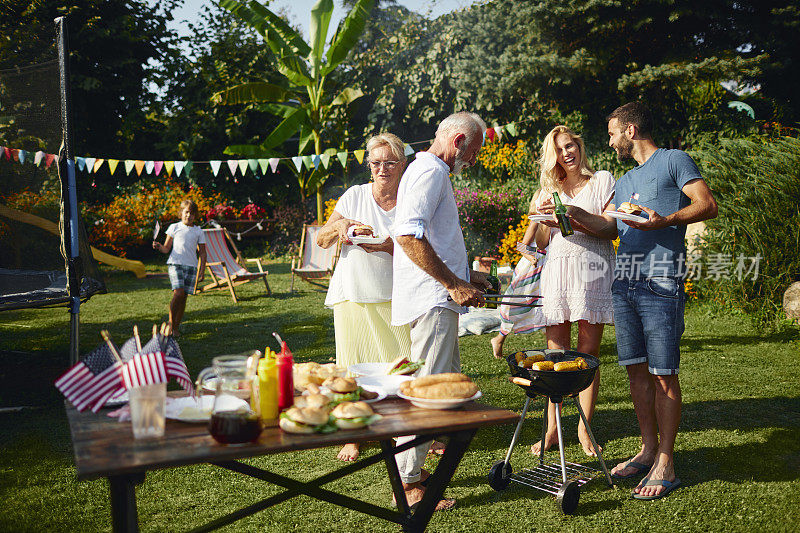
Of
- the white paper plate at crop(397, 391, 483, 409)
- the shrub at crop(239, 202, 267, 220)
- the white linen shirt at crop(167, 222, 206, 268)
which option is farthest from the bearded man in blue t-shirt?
the shrub at crop(239, 202, 267, 220)

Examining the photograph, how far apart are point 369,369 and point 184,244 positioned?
640 centimetres

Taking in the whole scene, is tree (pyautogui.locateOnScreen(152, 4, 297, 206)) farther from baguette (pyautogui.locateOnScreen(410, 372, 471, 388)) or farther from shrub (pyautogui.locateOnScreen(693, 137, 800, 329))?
baguette (pyautogui.locateOnScreen(410, 372, 471, 388))

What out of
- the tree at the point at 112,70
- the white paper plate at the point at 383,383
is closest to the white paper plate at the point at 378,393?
the white paper plate at the point at 383,383

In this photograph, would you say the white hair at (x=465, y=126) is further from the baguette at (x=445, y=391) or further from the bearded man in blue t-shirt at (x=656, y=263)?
the baguette at (x=445, y=391)

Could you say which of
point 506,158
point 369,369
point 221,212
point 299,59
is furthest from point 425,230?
point 221,212

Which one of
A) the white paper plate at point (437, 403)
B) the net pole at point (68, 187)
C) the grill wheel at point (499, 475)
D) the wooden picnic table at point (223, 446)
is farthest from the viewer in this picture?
the net pole at point (68, 187)

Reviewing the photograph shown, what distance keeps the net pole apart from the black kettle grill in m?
3.74

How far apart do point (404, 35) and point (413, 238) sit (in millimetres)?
17357

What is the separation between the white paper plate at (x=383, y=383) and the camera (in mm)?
2367

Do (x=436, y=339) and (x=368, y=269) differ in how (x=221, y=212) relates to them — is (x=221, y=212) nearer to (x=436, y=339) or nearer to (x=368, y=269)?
(x=368, y=269)

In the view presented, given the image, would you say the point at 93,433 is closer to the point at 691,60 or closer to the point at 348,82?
the point at 691,60

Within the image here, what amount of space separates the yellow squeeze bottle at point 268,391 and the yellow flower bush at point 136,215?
14816mm

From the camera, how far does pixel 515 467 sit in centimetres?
390

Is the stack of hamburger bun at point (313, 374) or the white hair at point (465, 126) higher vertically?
the white hair at point (465, 126)
